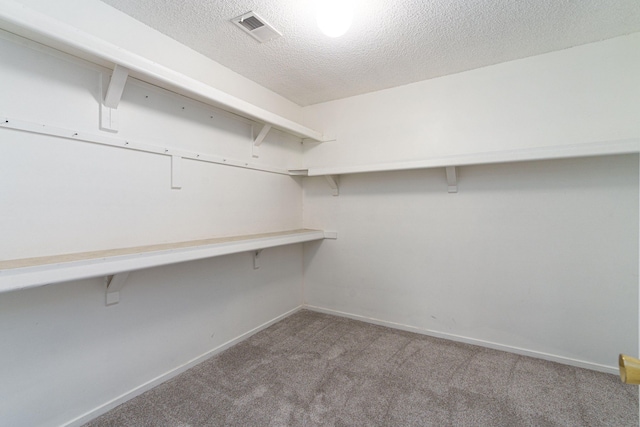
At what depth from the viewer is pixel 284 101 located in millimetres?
2859

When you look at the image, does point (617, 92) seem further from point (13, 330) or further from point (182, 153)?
point (13, 330)

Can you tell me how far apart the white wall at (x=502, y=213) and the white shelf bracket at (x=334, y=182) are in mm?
53

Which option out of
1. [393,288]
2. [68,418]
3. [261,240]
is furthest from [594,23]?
[68,418]

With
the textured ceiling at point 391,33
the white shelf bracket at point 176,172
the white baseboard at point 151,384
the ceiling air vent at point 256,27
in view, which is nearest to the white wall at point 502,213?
the textured ceiling at point 391,33

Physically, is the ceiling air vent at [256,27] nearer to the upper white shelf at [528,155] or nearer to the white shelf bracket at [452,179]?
the upper white shelf at [528,155]

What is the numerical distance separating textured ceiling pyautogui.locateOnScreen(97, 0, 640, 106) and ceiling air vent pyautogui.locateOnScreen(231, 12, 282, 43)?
4 cm

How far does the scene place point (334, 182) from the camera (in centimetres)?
284

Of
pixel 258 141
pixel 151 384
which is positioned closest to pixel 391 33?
pixel 258 141

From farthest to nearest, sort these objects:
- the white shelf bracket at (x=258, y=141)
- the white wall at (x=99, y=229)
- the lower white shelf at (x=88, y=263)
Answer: the white shelf bracket at (x=258, y=141) → the white wall at (x=99, y=229) → the lower white shelf at (x=88, y=263)

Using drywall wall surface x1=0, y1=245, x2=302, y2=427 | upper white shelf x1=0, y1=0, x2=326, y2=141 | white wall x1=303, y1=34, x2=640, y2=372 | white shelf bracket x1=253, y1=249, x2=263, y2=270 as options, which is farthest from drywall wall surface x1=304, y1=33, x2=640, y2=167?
drywall wall surface x1=0, y1=245, x2=302, y2=427

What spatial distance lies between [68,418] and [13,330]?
1.76 ft

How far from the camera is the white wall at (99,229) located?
4.19 ft

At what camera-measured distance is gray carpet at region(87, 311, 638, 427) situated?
1494mm

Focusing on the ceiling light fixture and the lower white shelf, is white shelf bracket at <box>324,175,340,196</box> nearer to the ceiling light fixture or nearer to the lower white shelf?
the lower white shelf
